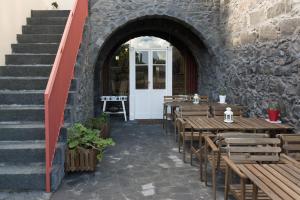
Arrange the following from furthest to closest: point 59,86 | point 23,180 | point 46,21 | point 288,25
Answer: point 46,21 < point 288,25 < point 59,86 < point 23,180

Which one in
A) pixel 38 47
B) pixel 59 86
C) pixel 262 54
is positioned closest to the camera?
pixel 59 86

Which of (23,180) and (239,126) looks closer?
(23,180)

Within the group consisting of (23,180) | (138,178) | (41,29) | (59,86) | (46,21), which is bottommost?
(138,178)

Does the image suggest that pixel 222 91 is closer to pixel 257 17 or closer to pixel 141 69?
pixel 257 17

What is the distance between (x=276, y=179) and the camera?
260 cm

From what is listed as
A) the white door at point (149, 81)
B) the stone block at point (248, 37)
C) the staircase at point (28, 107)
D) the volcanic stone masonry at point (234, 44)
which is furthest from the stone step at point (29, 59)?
the white door at point (149, 81)

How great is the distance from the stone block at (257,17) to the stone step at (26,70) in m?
3.51

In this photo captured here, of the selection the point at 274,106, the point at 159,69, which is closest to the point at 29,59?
the point at 274,106

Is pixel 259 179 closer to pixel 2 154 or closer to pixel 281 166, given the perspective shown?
pixel 281 166

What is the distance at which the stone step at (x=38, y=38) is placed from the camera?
6.46 meters

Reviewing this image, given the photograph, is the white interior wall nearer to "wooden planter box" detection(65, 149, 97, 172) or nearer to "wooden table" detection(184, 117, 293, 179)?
"wooden planter box" detection(65, 149, 97, 172)

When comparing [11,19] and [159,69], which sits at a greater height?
[11,19]

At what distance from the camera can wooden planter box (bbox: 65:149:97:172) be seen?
4.57m

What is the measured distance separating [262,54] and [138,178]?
290 centimetres
